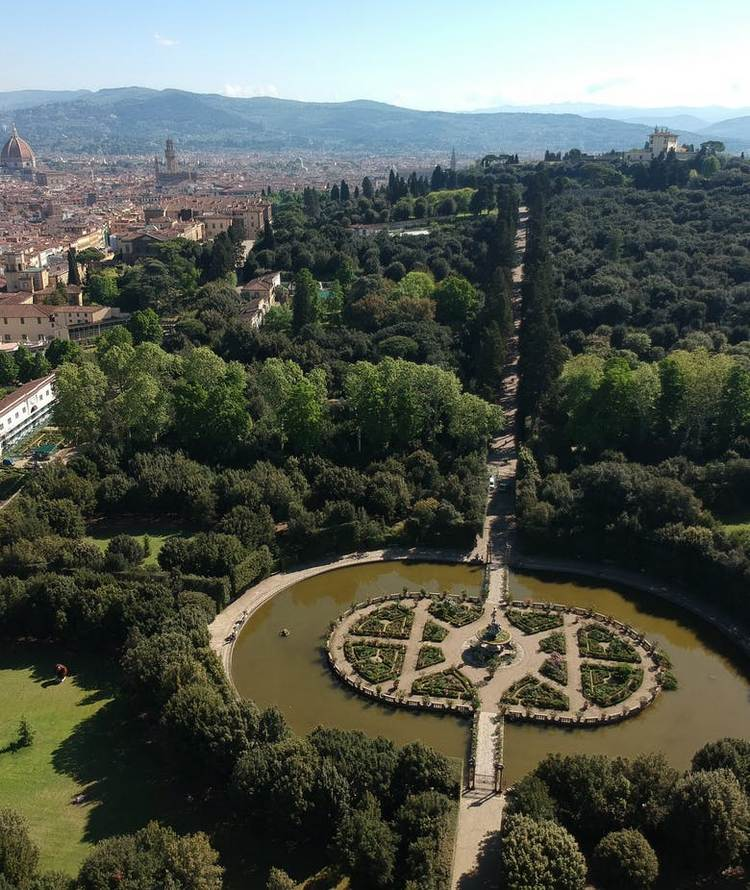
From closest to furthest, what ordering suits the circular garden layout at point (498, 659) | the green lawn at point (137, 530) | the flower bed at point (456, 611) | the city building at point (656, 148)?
the circular garden layout at point (498, 659)
the flower bed at point (456, 611)
the green lawn at point (137, 530)
the city building at point (656, 148)

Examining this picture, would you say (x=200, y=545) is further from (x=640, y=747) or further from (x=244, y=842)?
(x=640, y=747)

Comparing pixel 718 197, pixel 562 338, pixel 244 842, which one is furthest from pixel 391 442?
pixel 718 197

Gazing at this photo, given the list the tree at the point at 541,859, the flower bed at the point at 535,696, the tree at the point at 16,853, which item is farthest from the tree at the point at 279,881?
the flower bed at the point at 535,696

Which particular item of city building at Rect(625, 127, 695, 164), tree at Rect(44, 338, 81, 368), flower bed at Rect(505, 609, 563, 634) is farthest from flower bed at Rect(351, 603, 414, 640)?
city building at Rect(625, 127, 695, 164)

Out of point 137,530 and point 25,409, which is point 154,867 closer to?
point 137,530

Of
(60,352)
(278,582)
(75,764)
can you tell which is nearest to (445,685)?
(278,582)

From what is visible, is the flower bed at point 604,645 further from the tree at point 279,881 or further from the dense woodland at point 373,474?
the tree at point 279,881

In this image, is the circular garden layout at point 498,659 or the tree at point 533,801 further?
the circular garden layout at point 498,659

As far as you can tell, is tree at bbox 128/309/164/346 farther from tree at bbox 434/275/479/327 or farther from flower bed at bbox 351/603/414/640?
flower bed at bbox 351/603/414/640
